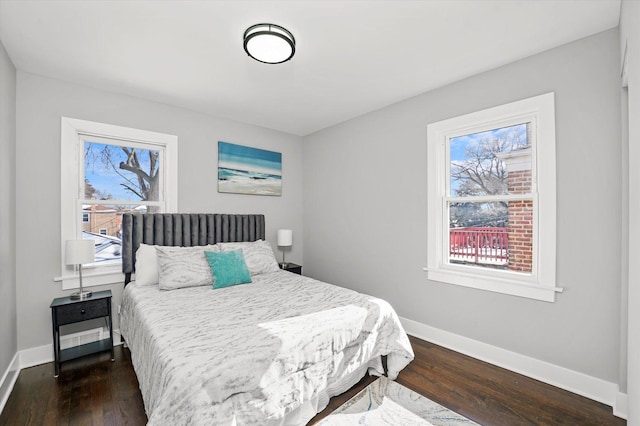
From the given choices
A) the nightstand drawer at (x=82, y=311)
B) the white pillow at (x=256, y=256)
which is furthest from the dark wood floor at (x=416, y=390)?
the white pillow at (x=256, y=256)

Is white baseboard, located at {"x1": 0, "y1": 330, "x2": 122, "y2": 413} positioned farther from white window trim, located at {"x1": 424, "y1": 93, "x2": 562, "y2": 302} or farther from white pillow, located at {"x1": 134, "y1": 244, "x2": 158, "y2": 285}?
white window trim, located at {"x1": 424, "y1": 93, "x2": 562, "y2": 302}

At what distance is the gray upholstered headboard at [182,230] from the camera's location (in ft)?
10.2

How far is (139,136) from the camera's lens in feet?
10.6

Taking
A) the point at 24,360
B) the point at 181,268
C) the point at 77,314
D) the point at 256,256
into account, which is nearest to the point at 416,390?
the point at 256,256

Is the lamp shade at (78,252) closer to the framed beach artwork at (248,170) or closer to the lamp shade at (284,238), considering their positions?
the framed beach artwork at (248,170)

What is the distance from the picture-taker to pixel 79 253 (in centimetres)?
260

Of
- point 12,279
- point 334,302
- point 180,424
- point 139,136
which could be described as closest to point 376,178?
point 334,302

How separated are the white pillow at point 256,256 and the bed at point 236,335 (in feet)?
0.04

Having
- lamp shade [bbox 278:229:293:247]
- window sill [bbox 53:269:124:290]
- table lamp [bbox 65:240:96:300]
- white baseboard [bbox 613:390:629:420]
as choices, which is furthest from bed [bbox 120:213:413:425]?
white baseboard [bbox 613:390:629:420]

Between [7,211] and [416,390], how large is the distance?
3.52 metres

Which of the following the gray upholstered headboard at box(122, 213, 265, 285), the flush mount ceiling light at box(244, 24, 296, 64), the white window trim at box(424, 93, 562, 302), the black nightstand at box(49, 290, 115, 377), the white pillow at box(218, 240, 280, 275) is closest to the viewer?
the flush mount ceiling light at box(244, 24, 296, 64)

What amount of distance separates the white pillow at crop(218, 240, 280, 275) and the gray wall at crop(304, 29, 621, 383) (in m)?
1.10

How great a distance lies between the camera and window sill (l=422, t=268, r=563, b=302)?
7.72 feet

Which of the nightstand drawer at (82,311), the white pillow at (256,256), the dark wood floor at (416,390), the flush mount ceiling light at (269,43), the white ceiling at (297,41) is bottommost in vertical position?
the dark wood floor at (416,390)
